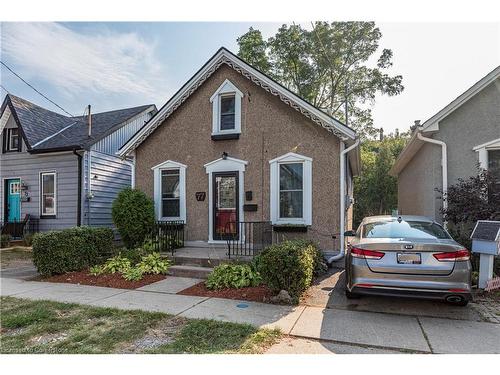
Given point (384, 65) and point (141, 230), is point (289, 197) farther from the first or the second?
point (384, 65)

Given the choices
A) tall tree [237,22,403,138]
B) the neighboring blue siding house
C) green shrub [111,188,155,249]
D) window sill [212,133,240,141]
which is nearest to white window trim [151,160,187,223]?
green shrub [111,188,155,249]

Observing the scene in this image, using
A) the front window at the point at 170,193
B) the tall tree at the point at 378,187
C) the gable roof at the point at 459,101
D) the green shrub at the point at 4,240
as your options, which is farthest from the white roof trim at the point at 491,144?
the green shrub at the point at 4,240

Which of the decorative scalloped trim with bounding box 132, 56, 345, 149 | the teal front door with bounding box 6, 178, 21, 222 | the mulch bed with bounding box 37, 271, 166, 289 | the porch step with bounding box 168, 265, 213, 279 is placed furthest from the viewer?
the teal front door with bounding box 6, 178, 21, 222

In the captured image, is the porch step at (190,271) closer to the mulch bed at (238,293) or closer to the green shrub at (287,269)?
the mulch bed at (238,293)

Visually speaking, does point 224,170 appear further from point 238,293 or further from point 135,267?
point 238,293

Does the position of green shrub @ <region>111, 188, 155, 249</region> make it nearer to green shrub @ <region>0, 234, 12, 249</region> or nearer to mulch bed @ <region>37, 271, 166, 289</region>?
mulch bed @ <region>37, 271, 166, 289</region>

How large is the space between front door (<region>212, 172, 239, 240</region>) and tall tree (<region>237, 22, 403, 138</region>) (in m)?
15.8

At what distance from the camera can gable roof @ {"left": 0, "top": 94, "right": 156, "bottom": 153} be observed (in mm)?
13000

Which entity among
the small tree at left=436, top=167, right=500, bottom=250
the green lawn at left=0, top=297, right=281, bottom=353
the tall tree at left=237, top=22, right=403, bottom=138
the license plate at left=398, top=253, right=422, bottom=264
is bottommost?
the green lawn at left=0, top=297, right=281, bottom=353

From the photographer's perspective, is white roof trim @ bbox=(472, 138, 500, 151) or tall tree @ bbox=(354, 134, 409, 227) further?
tall tree @ bbox=(354, 134, 409, 227)

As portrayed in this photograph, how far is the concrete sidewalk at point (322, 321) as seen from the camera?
12.8ft

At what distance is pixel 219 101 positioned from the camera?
394 inches

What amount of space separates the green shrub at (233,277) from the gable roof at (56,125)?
8538mm

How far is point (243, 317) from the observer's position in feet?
15.8
